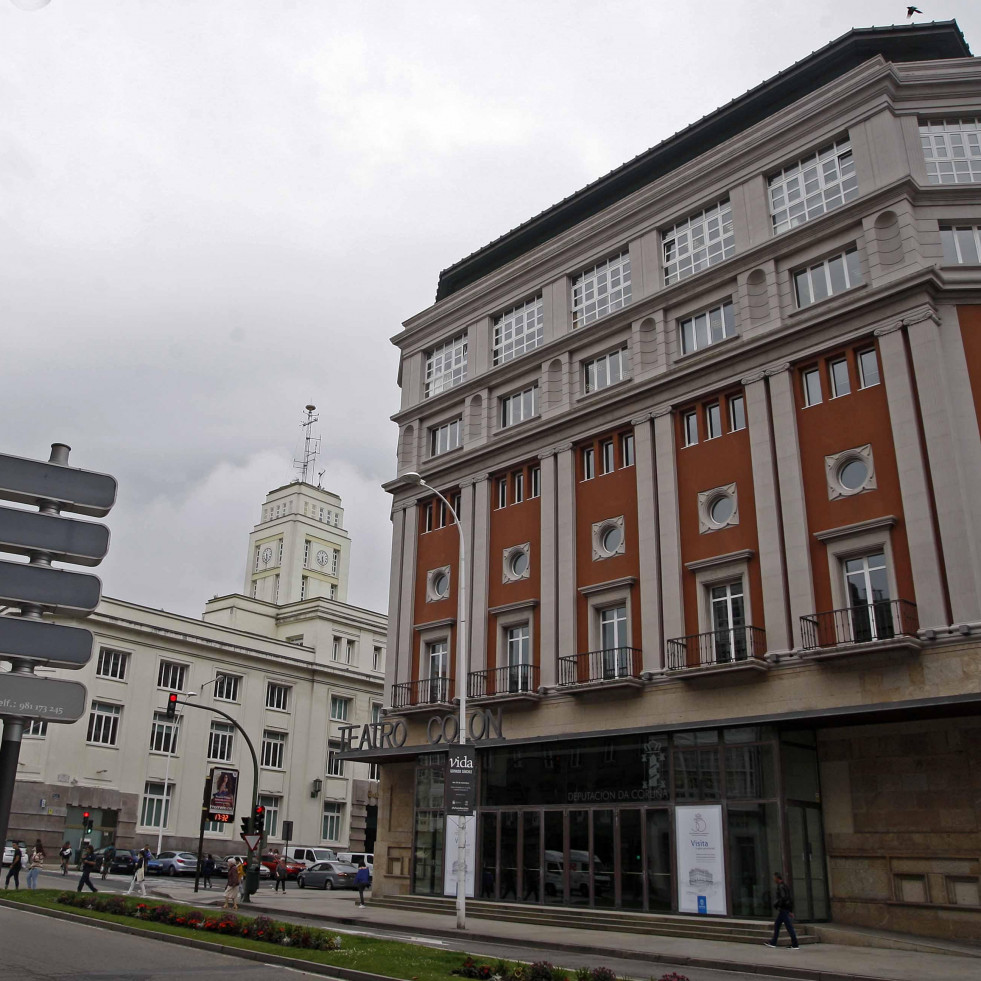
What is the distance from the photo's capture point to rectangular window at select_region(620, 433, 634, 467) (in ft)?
103

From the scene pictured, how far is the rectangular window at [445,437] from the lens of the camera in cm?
3858

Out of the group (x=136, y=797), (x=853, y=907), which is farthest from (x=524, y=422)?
(x=136, y=797)

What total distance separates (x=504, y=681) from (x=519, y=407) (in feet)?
34.3

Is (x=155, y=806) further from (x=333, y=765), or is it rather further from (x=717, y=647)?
(x=717, y=647)

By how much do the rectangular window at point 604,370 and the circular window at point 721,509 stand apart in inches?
250

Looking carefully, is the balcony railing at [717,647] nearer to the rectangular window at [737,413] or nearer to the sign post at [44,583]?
the rectangular window at [737,413]

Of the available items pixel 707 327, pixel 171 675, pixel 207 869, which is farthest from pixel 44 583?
pixel 171 675

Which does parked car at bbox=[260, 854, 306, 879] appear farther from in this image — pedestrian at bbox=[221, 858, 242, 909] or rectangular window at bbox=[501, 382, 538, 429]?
rectangular window at bbox=[501, 382, 538, 429]

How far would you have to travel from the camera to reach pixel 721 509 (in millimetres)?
28016

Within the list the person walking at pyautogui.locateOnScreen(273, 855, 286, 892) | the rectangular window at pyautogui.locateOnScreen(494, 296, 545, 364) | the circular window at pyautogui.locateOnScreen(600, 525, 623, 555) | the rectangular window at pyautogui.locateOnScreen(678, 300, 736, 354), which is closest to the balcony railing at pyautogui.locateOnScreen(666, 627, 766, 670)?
the circular window at pyautogui.locateOnScreen(600, 525, 623, 555)

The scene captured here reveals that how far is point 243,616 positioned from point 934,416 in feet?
192

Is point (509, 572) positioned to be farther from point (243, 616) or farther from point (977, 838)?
point (243, 616)

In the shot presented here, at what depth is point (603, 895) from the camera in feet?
87.0

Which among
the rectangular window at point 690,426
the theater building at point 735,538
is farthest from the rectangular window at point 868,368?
the rectangular window at point 690,426
